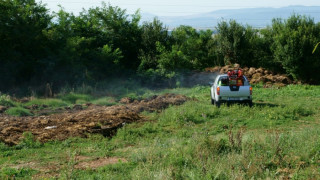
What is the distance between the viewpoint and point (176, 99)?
1834cm

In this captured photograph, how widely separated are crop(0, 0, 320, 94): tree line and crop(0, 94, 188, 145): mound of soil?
24.4 ft

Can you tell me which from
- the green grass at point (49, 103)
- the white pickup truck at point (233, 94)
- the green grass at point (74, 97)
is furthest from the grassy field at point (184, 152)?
the green grass at point (74, 97)

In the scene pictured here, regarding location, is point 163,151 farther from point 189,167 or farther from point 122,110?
point 122,110

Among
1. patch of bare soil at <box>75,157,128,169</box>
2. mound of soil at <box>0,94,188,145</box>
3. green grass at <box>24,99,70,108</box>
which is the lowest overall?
patch of bare soil at <box>75,157,128,169</box>

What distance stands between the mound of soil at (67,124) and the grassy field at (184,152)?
51cm

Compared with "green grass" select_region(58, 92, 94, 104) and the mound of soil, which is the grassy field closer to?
the mound of soil

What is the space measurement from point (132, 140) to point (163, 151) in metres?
2.53

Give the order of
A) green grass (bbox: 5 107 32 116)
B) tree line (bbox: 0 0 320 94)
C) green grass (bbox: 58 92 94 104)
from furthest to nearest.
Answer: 1. tree line (bbox: 0 0 320 94)
2. green grass (bbox: 58 92 94 104)
3. green grass (bbox: 5 107 32 116)

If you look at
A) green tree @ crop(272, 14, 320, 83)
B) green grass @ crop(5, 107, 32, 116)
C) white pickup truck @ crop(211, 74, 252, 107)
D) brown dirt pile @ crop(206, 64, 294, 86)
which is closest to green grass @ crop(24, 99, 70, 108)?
green grass @ crop(5, 107, 32, 116)

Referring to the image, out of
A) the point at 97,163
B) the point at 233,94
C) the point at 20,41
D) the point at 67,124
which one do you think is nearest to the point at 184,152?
the point at 97,163

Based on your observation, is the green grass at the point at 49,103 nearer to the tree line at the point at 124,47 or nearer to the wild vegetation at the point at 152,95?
the wild vegetation at the point at 152,95

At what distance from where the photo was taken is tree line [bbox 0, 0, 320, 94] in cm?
2148

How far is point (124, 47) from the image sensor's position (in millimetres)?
27594

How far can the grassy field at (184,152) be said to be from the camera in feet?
23.4
